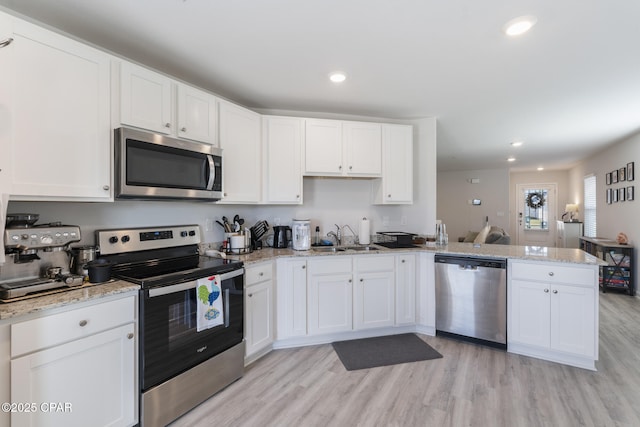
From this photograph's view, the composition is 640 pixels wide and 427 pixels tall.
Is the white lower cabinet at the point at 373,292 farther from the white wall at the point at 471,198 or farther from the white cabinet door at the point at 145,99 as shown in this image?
the white wall at the point at 471,198

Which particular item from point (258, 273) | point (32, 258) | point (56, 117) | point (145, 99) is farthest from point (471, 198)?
point (32, 258)

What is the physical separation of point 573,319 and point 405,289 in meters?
1.37

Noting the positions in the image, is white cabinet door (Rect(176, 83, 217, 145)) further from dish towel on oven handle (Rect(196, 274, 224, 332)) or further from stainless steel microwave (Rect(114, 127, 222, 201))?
dish towel on oven handle (Rect(196, 274, 224, 332))

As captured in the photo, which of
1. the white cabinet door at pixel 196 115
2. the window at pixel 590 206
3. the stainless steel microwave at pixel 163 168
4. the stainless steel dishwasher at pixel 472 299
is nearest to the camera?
the stainless steel microwave at pixel 163 168

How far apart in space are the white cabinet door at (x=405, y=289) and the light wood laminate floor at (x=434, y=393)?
444 millimetres

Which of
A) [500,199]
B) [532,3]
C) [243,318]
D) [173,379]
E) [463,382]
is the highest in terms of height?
[532,3]

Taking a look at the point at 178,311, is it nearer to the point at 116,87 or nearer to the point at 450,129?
the point at 116,87

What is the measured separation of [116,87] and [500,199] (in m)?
9.04

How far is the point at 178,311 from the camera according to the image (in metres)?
1.90

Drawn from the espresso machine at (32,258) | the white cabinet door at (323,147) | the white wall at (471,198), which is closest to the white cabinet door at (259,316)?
the espresso machine at (32,258)

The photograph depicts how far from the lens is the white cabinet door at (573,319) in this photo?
8.09 feet

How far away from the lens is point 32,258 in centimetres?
163

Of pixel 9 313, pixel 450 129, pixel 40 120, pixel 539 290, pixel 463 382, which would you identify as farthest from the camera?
pixel 450 129

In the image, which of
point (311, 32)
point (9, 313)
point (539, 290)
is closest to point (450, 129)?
point (539, 290)
